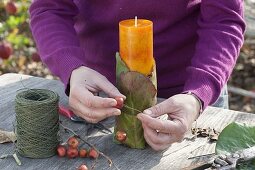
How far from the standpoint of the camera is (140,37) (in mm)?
1238

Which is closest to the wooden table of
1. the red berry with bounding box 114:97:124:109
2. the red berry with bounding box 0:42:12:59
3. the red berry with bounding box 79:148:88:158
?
the red berry with bounding box 79:148:88:158

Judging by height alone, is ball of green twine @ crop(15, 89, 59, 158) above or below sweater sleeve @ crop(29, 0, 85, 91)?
below

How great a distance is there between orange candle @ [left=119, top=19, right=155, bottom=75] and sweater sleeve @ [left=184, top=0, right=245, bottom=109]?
6.3 inches

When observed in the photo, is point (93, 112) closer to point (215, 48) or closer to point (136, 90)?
point (136, 90)

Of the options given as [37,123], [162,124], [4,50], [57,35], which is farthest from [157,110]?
[4,50]

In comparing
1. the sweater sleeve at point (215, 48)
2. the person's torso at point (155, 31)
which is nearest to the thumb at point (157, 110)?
the sweater sleeve at point (215, 48)

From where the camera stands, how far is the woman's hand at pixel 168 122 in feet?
4.11

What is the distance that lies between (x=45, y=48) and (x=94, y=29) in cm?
20

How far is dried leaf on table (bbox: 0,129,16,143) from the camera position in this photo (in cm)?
133

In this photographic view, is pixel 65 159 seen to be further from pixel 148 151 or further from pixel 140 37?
pixel 140 37

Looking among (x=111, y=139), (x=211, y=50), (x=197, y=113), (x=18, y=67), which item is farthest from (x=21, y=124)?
(x=18, y=67)

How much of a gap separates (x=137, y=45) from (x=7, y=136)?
1.19ft

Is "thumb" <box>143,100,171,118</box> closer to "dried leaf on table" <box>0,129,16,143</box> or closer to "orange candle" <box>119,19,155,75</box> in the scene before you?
"orange candle" <box>119,19,155,75</box>

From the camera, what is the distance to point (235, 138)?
1.29m
